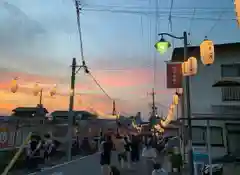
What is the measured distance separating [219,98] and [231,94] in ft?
2.77

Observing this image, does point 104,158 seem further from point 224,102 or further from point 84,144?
point 84,144

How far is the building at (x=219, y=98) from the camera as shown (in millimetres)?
18109

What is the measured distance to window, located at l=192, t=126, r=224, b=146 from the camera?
722 inches

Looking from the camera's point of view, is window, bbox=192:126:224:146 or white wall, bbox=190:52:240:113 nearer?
window, bbox=192:126:224:146

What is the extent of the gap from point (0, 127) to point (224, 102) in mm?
14760

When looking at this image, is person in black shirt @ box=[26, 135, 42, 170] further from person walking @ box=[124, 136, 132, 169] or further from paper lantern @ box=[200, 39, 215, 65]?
paper lantern @ box=[200, 39, 215, 65]

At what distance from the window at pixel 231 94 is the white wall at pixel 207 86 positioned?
1.17 feet

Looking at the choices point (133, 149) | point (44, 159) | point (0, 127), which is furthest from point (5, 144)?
point (133, 149)

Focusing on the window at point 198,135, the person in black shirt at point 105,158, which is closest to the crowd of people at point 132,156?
the person in black shirt at point 105,158

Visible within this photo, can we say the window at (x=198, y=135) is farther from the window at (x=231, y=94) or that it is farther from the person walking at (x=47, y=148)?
the person walking at (x=47, y=148)

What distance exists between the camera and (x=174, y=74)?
1597 cm

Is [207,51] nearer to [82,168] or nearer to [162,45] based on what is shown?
[162,45]

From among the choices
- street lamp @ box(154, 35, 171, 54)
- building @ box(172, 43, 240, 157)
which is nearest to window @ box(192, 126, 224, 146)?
building @ box(172, 43, 240, 157)

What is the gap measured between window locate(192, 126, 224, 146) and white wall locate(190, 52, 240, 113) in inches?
51.1
